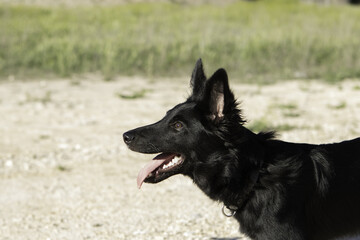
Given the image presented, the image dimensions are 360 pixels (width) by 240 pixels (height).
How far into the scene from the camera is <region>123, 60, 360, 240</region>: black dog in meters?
3.97

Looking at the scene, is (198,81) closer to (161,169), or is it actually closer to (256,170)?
(161,169)

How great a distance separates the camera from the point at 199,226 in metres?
5.60

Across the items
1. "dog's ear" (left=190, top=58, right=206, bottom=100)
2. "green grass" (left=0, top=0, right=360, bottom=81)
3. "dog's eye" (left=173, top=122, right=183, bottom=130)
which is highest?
"dog's ear" (left=190, top=58, right=206, bottom=100)

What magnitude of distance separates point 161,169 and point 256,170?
67 cm

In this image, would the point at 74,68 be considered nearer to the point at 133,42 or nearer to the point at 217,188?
the point at 133,42

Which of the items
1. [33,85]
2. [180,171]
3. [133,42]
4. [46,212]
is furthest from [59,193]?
[133,42]

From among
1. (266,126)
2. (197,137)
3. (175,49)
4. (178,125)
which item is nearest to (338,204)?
(197,137)

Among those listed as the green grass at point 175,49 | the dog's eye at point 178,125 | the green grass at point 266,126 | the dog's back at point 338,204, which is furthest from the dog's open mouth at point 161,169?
the green grass at point 175,49

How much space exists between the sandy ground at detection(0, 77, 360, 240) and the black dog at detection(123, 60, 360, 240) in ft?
4.29

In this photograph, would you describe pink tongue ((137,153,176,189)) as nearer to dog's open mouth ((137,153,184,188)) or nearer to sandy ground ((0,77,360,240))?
dog's open mouth ((137,153,184,188))

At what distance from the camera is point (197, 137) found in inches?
162

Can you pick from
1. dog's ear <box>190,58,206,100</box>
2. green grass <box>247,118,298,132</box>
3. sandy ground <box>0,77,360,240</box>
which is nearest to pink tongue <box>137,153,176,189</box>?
dog's ear <box>190,58,206,100</box>

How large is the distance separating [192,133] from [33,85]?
940 centimetres

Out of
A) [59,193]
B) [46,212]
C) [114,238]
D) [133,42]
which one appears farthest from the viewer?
[133,42]
